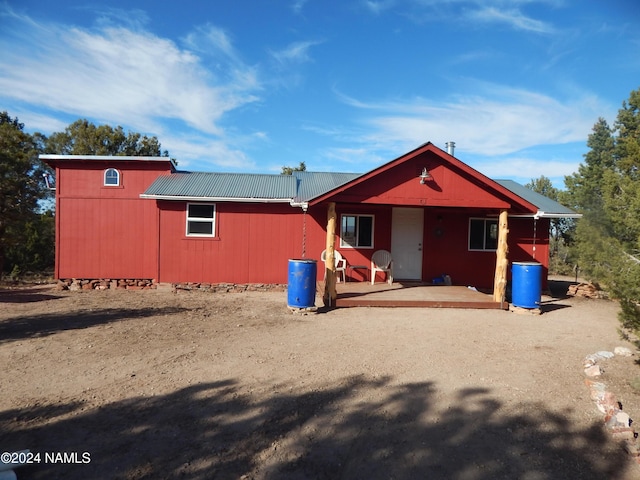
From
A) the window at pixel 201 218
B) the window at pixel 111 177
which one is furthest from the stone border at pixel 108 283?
the window at pixel 111 177

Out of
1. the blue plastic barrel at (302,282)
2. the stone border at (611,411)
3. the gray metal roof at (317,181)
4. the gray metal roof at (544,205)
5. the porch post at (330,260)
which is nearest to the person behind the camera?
the stone border at (611,411)

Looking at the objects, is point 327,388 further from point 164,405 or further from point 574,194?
point 574,194

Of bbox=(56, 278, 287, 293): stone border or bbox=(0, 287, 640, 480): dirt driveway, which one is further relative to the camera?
bbox=(56, 278, 287, 293): stone border

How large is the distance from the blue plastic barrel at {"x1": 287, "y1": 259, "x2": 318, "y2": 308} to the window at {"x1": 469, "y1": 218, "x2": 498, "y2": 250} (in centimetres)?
639

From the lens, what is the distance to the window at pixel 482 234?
40.2 ft

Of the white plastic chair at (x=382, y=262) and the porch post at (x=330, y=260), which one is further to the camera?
the white plastic chair at (x=382, y=262)

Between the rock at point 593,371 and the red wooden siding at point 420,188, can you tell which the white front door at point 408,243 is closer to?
the red wooden siding at point 420,188

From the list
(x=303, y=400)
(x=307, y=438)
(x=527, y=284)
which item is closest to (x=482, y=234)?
(x=527, y=284)

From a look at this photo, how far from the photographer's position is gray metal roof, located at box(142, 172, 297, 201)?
11469mm

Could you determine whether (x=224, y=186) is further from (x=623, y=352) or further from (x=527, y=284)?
(x=623, y=352)

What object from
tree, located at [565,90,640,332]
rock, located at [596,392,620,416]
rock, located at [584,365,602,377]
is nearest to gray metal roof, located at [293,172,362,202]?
tree, located at [565,90,640,332]

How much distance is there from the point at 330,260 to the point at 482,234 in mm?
6081

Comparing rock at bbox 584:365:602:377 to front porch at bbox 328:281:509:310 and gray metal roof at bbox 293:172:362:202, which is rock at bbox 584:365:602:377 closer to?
front porch at bbox 328:281:509:310

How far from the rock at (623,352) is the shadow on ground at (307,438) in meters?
2.95
